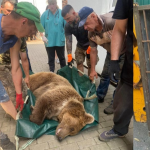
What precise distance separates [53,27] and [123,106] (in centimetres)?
390

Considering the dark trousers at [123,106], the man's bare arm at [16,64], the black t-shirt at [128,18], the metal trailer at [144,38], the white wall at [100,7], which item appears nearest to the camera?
the metal trailer at [144,38]

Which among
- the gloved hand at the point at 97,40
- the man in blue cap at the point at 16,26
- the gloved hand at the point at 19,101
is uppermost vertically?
the man in blue cap at the point at 16,26

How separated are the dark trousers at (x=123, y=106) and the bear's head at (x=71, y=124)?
60 centimetres

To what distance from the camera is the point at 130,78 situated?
2256mm

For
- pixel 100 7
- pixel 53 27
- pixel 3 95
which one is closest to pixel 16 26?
pixel 3 95

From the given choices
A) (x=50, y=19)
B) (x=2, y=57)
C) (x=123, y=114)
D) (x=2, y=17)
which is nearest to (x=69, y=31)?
(x=50, y=19)

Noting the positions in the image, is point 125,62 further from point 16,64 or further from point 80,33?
point 80,33

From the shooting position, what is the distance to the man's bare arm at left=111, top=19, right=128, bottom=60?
216cm

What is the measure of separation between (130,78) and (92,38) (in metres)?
1.47

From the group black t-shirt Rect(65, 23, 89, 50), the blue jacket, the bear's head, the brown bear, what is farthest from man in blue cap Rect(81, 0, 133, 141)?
the blue jacket

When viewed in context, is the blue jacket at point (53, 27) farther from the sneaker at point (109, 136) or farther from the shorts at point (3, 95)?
the sneaker at point (109, 136)

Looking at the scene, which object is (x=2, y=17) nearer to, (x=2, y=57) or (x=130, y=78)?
(x=2, y=57)

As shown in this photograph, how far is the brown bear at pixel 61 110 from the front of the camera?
288 cm

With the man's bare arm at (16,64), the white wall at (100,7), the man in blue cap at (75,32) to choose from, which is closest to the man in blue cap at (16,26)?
the man's bare arm at (16,64)
